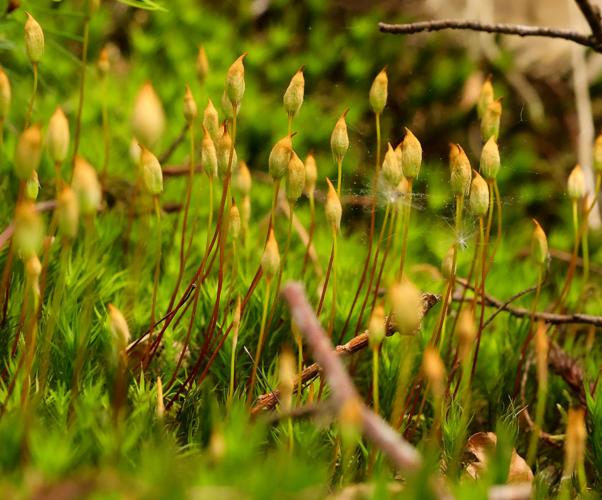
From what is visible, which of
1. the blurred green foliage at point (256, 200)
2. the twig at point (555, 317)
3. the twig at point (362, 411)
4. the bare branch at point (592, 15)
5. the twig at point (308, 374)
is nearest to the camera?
the twig at point (362, 411)

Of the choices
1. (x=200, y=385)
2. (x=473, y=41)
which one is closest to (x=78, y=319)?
(x=200, y=385)

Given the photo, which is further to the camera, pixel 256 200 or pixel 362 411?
pixel 256 200

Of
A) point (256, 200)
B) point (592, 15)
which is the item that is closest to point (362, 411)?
point (592, 15)

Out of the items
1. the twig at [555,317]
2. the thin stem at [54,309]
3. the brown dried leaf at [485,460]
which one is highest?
the thin stem at [54,309]

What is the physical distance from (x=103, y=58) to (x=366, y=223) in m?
0.85

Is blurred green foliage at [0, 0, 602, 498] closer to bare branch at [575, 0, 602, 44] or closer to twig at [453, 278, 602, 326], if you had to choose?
twig at [453, 278, 602, 326]

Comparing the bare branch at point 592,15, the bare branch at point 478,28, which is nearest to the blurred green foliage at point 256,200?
the bare branch at point 478,28

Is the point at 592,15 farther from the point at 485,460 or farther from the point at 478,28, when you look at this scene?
the point at 485,460

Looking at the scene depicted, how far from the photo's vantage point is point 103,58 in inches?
59.9

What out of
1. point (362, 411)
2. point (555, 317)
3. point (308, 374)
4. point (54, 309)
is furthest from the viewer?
point (555, 317)

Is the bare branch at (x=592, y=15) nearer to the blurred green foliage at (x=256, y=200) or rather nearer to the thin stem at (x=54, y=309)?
the blurred green foliage at (x=256, y=200)

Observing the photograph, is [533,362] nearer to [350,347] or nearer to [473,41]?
[350,347]

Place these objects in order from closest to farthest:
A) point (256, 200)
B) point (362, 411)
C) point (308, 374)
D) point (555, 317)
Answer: point (362, 411) < point (308, 374) < point (555, 317) < point (256, 200)

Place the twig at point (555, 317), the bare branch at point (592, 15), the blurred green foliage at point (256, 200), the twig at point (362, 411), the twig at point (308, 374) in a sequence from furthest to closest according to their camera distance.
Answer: the bare branch at point (592, 15), the twig at point (555, 317), the twig at point (308, 374), the blurred green foliage at point (256, 200), the twig at point (362, 411)
